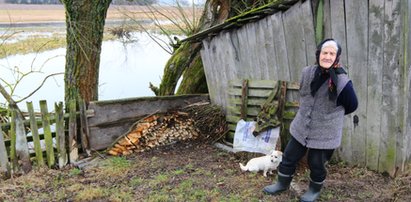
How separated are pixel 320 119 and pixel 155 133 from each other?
2.60 meters

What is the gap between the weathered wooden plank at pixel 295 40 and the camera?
4211 millimetres

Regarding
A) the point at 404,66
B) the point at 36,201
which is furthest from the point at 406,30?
the point at 36,201

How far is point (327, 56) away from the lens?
10.2ft

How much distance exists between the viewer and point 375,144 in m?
3.94

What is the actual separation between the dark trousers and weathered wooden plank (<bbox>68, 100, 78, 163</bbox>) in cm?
256

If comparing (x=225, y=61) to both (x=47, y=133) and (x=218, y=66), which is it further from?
(x=47, y=133)

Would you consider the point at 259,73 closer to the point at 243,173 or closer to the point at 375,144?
the point at 243,173

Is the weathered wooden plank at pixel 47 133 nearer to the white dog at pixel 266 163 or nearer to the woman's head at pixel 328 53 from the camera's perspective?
the white dog at pixel 266 163

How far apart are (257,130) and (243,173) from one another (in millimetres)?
534

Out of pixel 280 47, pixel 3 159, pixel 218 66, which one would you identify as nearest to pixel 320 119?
pixel 280 47

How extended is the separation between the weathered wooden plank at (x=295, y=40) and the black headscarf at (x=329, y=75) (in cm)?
103

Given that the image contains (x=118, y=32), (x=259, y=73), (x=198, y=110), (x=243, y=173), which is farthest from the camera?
(x=118, y=32)

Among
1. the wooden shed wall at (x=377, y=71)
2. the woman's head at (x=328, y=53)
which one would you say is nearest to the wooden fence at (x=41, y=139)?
the woman's head at (x=328, y=53)

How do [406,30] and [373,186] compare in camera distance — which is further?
[373,186]
